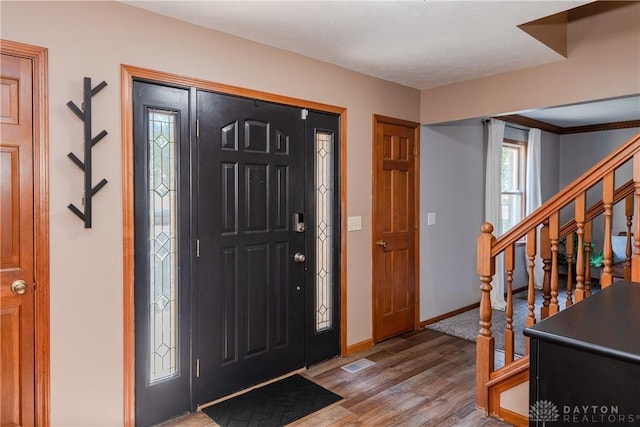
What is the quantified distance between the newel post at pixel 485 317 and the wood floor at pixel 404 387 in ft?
0.60

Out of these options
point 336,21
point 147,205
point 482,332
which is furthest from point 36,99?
point 482,332

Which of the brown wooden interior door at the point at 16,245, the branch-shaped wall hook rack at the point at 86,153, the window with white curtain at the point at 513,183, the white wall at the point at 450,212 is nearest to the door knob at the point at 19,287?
the brown wooden interior door at the point at 16,245

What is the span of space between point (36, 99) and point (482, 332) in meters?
2.87

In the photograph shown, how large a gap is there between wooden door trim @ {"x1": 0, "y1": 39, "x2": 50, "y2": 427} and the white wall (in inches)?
129

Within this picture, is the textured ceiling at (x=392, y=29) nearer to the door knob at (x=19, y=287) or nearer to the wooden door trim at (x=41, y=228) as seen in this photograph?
the wooden door trim at (x=41, y=228)

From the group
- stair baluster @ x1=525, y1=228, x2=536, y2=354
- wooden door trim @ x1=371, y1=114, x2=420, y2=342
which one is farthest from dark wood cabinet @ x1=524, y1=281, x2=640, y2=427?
wooden door trim @ x1=371, y1=114, x2=420, y2=342

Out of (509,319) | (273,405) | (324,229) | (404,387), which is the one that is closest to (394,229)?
(324,229)

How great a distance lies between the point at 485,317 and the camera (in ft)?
8.65

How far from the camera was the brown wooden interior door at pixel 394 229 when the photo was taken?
12.6 ft

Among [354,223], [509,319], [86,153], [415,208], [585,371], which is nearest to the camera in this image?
[585,371]

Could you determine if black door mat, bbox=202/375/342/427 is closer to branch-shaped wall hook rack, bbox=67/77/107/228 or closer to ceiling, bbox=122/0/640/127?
branch-shaped wall hook rack, bbox=67/77/107/228

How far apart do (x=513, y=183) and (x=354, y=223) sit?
134 inches

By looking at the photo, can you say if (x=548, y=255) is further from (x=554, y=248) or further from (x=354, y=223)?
(x=354, y=223)

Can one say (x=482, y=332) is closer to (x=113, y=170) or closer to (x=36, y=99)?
(x=113, y=170)
